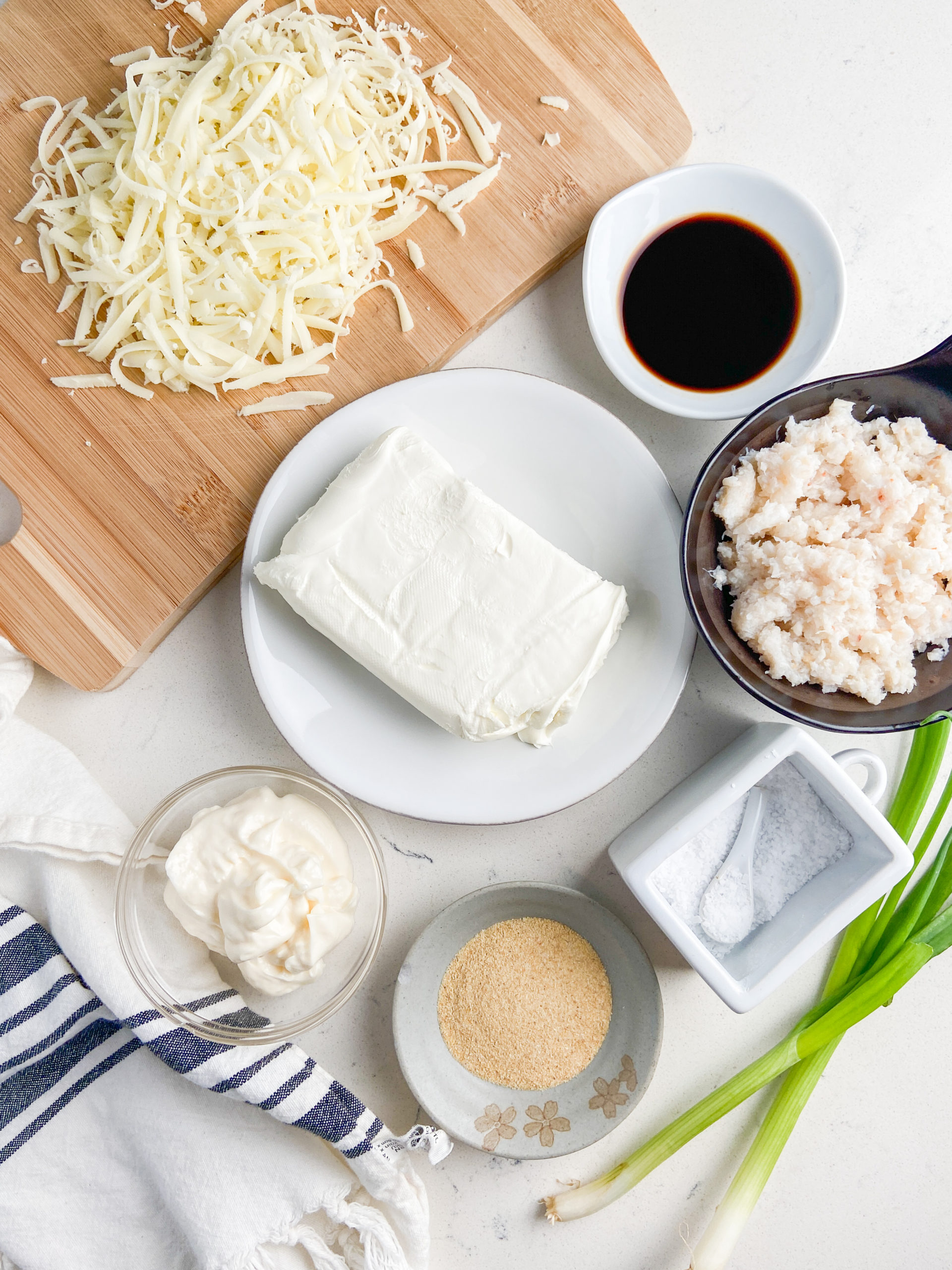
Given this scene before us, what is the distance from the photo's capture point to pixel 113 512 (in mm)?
1619

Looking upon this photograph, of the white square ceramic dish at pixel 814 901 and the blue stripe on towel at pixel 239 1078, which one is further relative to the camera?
the blue stripe on towel at pixel 239 1078

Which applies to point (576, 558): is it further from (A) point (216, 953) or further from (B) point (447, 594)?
(A) point (216, 953)

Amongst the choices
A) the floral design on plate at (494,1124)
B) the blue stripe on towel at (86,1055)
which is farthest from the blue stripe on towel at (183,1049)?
the floral design on plate at (494,1124)

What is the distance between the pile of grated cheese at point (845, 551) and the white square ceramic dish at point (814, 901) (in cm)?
14

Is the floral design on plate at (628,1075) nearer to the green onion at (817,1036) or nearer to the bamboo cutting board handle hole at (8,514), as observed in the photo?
the green onion at (817,1036)

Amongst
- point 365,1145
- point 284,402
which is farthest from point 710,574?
point 365,1145

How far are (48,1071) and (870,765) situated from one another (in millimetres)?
1730

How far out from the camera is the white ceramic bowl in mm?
1542

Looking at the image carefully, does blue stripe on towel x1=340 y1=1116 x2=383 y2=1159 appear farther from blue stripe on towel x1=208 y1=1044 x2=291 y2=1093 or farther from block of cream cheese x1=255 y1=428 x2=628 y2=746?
block of cream cheese x1=255 y1=428 x2=628 y2=746

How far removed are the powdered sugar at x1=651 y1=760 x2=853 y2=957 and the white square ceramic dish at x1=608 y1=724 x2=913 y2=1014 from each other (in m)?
0.04

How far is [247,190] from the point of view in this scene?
147 cm

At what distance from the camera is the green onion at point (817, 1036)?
1645 mm

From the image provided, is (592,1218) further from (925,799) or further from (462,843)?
(925,799)

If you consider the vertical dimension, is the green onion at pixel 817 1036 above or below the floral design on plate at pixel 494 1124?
below
